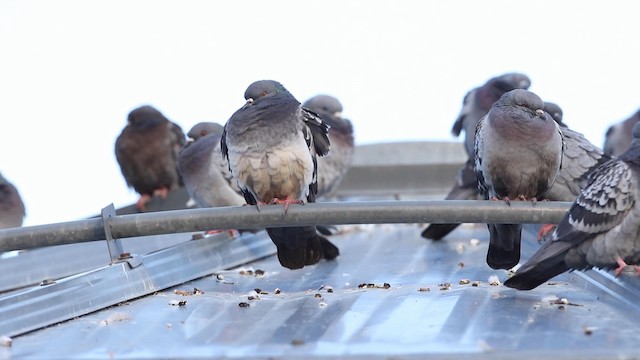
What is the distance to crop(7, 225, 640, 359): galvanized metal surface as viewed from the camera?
4680 millimetres

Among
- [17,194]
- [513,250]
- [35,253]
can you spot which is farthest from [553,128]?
[17,194]

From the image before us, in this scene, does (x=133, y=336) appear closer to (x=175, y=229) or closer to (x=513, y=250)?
(x=175, y=229)

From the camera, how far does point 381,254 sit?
9172mm

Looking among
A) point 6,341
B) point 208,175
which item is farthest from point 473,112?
point 6,341

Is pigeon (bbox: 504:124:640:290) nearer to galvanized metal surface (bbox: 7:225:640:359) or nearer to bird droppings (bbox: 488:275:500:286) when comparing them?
galvanized metal surface (bbox: 7:225:640:359)

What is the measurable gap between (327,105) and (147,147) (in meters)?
2.82

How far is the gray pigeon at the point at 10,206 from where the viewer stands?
11.7m

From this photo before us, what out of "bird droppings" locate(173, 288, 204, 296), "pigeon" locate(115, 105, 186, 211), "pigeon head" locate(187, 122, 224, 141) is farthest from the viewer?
"pigeon" locate(115, 105, 186, 211)

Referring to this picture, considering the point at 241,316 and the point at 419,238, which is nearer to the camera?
the point at 241,316

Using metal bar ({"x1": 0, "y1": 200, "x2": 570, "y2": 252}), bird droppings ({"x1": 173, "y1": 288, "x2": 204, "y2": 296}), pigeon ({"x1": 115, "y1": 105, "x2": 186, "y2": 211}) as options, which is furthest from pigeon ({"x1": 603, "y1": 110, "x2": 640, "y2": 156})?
bird droppings ({"x1": 173, "y1": 288, "x2": 204, "y2": 296})

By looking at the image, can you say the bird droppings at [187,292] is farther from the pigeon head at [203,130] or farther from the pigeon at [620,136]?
the pigeon at [620,136]

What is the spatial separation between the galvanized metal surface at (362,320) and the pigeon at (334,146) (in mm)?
4433

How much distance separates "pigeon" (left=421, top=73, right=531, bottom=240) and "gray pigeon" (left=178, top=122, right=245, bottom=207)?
2.31 m

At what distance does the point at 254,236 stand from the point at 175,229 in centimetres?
312
